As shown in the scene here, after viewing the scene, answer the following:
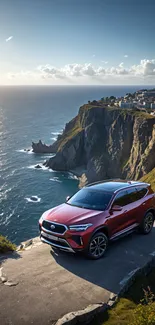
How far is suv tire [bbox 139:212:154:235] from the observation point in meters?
11.7

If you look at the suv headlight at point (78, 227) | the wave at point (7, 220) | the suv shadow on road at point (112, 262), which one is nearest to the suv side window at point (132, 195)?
the suv shadow on road at point (112, 262)

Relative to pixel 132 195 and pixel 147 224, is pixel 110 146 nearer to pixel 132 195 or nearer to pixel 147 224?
pixel 147 224

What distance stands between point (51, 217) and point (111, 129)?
66.6 m

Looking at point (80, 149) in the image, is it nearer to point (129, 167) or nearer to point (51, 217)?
point (129, 167)

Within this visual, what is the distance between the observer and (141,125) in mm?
61031

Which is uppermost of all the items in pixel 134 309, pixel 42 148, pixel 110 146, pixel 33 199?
pixel 134 309

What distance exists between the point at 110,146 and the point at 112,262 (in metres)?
65.8

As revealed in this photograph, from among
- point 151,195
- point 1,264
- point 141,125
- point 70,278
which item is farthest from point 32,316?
point 141,125

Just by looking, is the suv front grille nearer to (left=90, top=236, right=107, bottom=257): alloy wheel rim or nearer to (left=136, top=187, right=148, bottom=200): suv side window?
(left=90, top=236, right=107, bottom=257): alloy wheel rim

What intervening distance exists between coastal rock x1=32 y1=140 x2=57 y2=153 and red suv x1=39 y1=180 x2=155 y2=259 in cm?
8097

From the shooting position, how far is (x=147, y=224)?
39.2ft

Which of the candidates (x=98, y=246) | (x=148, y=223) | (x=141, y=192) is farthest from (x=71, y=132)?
(x=98, y=246)

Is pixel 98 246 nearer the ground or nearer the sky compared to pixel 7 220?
nearer the sky

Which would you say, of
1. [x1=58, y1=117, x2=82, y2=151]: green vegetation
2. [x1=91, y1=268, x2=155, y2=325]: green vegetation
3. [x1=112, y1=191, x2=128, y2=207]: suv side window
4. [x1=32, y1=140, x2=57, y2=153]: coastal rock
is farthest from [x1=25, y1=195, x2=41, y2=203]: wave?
[x1=91, y1=268, x2=155, y2=325]: green vegetation
